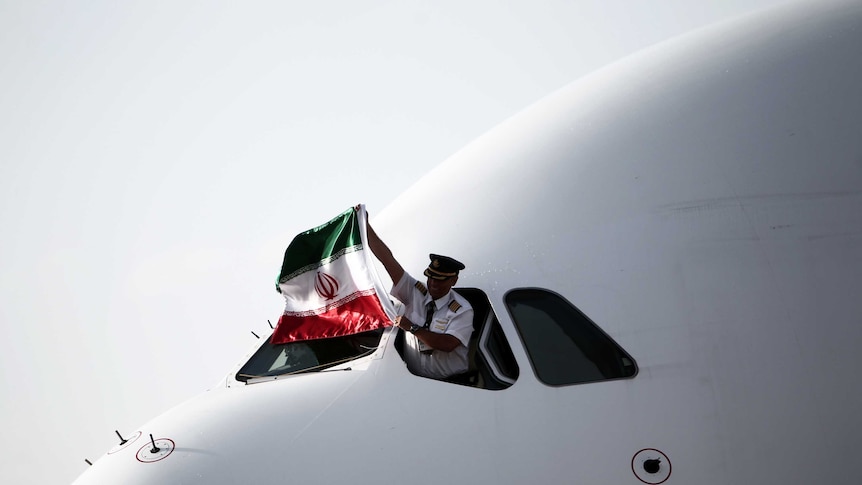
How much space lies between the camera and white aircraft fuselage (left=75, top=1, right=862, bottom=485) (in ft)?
21.7

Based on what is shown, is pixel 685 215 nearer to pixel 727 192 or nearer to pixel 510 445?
pixel 727 192

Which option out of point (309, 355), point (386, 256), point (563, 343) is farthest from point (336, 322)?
point (563, 343)

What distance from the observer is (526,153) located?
8.40 m

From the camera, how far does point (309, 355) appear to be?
24.9 ft

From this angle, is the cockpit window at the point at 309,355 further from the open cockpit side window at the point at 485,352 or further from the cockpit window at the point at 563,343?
the cockpit window at the point at 563,343

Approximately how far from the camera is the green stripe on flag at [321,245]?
798 cm

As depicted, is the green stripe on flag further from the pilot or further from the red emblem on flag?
the pilot

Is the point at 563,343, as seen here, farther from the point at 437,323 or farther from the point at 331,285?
the point at 331,285

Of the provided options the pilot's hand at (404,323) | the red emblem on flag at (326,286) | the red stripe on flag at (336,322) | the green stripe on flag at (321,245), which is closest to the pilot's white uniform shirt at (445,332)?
the pilot's hand at (404,323)

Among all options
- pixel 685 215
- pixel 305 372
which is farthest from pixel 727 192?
pixel 305 372

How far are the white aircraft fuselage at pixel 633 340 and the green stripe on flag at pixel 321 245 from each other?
0.58 metres

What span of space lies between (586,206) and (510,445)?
89.1 inches

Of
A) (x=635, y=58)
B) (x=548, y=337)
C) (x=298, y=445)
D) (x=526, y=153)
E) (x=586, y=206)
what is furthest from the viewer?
(x=635, y=58)

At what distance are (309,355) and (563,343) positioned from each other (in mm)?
2299
